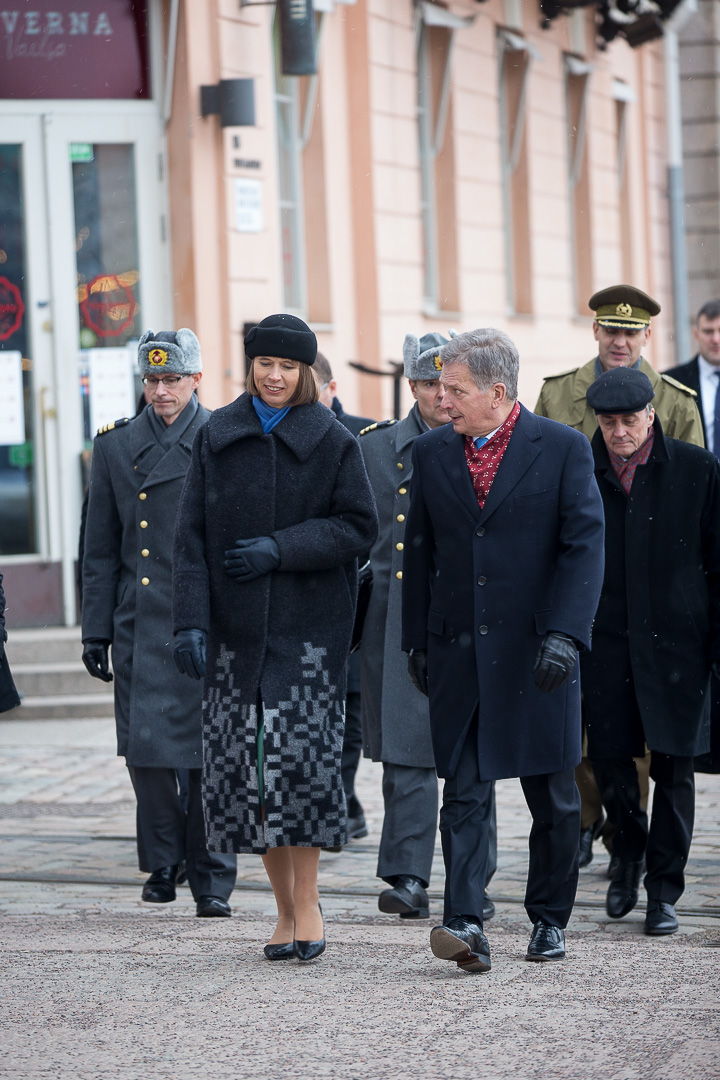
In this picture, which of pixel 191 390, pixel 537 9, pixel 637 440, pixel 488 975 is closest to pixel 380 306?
pixel 537 9

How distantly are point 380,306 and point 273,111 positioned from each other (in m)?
1.81

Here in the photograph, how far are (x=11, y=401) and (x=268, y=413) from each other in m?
6.62

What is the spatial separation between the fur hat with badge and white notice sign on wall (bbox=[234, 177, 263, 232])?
19.7 ft

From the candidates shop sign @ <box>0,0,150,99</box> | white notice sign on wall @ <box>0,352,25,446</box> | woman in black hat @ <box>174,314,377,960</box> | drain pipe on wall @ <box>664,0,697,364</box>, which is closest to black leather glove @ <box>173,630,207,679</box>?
woman in black hat @ <box>174,314,377,960</box>

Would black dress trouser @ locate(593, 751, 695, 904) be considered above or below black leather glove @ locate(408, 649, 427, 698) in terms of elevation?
below

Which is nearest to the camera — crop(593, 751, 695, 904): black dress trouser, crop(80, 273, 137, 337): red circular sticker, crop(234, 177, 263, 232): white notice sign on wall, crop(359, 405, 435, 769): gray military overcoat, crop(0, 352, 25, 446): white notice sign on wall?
crop(593, 751, 695, 904): black dress trouser

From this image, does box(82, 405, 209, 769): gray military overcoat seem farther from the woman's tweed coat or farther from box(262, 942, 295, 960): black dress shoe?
box(262, 942, 295, 960): black dress shoe

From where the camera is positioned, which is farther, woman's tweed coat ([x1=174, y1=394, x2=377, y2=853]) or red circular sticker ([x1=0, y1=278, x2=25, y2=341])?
red circular sticker ([x1=0, y1=278, x2=25, y2=341])

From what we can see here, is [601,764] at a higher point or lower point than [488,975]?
higher

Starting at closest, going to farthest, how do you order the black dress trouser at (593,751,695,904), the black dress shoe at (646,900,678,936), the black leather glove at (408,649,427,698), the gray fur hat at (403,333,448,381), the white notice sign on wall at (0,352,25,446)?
1. the black leather glove at (408,649,427,698)
2. the black dress shoe at (646,900,678,936)
3. the black dress trouser at (593,751,695,904)
4. the gray fur hat at (403,333,448,381)
5. the white notice sign on wall at (0,352,25,446)

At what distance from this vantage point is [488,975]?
5.41 meters

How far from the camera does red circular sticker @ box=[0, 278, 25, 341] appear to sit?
12.2 m

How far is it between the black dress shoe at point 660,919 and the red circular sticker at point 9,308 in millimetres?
7357

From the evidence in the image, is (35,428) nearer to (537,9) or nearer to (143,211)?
(143,211)
